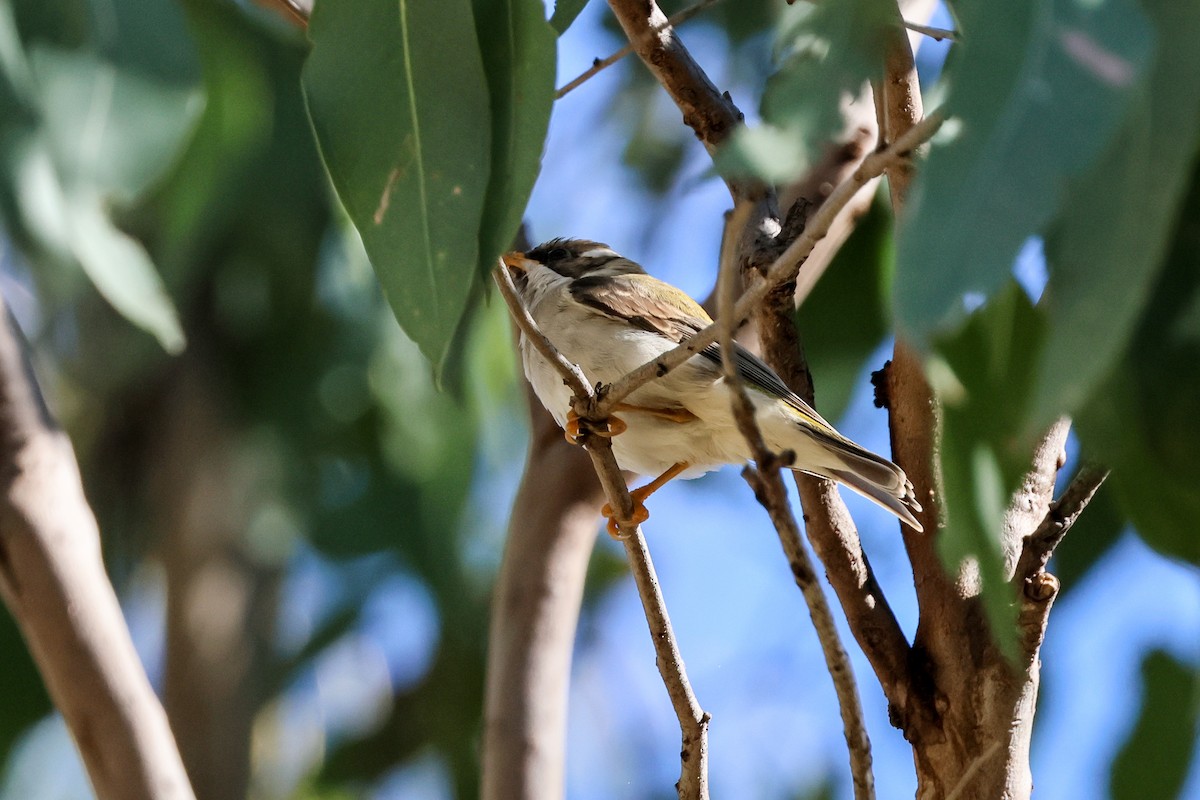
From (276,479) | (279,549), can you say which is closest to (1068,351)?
(276,479)

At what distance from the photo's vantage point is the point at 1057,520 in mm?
1907

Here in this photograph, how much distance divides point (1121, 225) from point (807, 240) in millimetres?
307

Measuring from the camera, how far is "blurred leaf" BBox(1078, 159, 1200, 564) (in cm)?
148

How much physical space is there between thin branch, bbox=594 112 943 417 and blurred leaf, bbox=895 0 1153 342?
7cm

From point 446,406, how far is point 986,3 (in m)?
2.73

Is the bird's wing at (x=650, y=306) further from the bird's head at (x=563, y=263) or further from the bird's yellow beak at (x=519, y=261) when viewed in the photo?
the bird's yellow beak at (x=519, y=261)

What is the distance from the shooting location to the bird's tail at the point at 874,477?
2.17 meters

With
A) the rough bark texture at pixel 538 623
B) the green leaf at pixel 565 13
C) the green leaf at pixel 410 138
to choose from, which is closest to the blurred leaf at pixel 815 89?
the green leaf at pixel 410 138

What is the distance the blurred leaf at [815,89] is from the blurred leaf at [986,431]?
33cm

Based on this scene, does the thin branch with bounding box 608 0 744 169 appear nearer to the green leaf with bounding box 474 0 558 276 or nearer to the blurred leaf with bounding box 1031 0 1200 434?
the green leaf with bounding box 474 0 558 276

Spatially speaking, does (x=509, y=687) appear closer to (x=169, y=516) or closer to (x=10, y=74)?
(x=10, y=74)

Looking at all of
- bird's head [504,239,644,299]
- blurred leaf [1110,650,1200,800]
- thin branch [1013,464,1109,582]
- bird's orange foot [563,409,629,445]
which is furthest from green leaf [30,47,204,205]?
blurred leaf [1110,650,1200,800]

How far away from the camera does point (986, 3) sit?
4.03 feet

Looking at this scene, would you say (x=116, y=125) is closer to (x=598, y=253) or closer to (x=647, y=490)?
(x=647, y=490)
